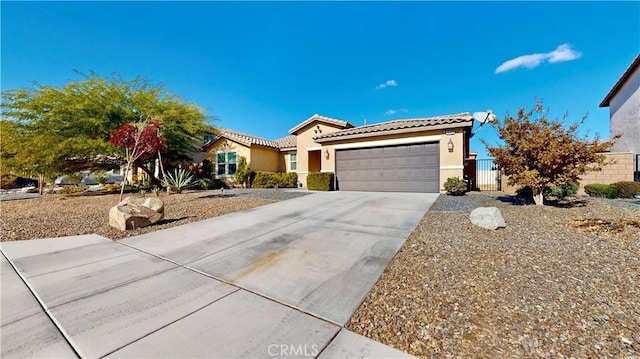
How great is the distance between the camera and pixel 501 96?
17.3 m

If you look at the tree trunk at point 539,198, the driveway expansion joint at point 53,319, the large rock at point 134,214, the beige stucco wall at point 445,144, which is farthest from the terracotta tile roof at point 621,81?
the large rock at point 134,214

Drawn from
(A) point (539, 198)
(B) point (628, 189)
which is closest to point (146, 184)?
(A) point (539, 198)

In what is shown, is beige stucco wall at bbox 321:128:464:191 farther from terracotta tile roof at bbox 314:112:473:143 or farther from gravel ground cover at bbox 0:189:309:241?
gravel ground cover at bbox 0:189:309:241

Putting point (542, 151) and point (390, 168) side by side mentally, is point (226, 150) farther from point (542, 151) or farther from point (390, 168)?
point (542, 151)

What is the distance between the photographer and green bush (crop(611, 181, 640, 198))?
29.3 feet

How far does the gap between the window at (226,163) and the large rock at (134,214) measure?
465 inches

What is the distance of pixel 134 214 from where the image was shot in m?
5.42

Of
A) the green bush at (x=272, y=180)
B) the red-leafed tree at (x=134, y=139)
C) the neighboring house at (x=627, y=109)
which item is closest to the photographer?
the red-leafed tree at (x=134, y=139)

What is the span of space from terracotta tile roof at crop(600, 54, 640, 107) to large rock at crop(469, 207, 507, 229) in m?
15.8

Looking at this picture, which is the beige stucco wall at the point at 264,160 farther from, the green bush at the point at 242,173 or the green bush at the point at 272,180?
the green bush at the point at 272,180

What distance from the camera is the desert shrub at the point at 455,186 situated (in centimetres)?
983

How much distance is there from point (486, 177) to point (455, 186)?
701 cm

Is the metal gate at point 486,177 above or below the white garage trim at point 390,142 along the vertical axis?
below

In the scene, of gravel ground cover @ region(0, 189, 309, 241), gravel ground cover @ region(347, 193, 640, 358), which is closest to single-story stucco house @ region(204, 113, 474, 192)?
gravel ground cover @ region(0, 189, 309, 241)
